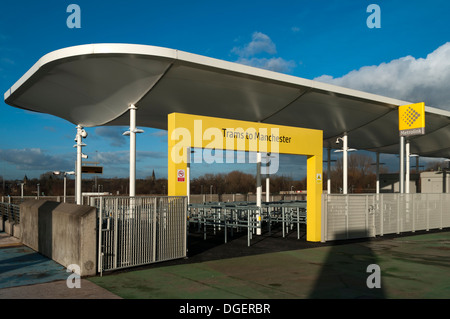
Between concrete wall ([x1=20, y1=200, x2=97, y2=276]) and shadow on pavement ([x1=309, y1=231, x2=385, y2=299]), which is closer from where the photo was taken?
shadow on pavement ([x1=309, y1=231, x2=385, y2=299])

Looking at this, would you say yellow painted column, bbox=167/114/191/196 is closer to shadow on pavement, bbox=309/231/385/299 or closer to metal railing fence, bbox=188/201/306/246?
metal railing fence, bbox=188/201/306/246

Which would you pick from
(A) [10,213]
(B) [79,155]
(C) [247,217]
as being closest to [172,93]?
(C) [247,217]

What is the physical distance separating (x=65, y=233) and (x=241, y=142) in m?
4.68

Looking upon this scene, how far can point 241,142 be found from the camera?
1018 cm

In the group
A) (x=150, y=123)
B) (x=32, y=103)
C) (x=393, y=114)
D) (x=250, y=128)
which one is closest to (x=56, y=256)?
(x=250, y=128)

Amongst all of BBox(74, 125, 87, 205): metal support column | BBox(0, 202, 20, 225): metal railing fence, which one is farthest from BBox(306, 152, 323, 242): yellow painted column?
BBox(0, 202, 20, 225): metal railing fence

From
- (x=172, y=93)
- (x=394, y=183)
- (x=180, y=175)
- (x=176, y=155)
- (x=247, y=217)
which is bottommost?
(x=247, y=217)

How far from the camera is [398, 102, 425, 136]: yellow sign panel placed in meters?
14.4

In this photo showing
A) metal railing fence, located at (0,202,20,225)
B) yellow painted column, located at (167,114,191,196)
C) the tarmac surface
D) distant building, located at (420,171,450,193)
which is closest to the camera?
the tarmac surface

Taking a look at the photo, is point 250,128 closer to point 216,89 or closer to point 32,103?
point 216,89

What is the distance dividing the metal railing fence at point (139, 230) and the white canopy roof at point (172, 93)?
3368 millimetres

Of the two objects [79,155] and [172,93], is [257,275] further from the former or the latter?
[79,155]

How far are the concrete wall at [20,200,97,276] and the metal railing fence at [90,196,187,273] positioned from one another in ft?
0.55
